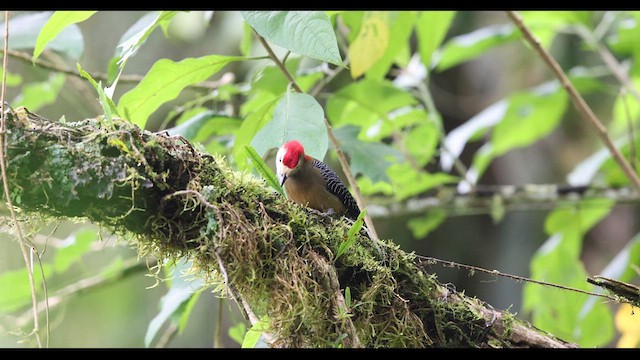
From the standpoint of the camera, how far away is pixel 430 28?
414cm

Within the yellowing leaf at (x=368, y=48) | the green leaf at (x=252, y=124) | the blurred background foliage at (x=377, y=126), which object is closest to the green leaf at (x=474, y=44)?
the blurred background foliage at (x=377, y=126)

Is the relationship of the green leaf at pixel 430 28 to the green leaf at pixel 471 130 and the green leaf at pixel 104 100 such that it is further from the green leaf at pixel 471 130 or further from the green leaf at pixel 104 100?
the green leaf at pixel 104 100

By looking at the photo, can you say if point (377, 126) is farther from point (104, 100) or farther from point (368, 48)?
point (104, 100)

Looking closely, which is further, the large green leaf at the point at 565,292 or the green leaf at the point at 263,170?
the large green leaf at the point at 565,292

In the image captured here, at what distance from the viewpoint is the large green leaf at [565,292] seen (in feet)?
11.8

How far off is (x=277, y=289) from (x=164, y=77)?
3.60 ft

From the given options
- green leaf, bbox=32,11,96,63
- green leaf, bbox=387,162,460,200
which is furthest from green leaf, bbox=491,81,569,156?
green leaf, bbox=32,11,96,63

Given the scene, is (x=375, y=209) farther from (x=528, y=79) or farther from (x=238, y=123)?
(x=528, y=79)

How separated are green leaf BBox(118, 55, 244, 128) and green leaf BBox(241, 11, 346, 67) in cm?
36

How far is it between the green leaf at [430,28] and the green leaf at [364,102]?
0.56 m

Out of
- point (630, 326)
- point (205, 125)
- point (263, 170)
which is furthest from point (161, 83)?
point (630, 326)

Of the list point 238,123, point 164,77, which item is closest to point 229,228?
point 164,77

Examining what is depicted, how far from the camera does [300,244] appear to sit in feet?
6.88

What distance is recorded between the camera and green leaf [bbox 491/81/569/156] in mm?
4734
